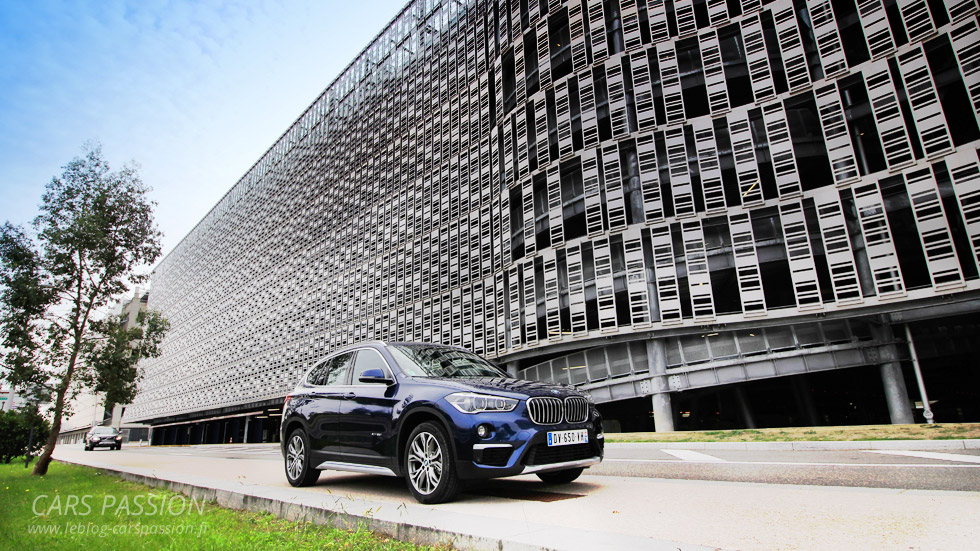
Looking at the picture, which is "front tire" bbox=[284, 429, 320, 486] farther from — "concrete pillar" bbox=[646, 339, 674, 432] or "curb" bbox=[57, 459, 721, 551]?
"concrete pillar" bbox=[646, 339, 674, 432]

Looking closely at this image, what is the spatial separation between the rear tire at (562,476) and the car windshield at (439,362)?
1271 mm

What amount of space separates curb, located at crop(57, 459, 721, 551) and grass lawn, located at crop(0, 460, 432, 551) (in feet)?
0.31

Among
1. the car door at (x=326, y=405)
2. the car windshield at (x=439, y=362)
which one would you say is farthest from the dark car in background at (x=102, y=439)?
the car windshield at (x=439, y=362)

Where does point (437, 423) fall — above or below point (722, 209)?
below

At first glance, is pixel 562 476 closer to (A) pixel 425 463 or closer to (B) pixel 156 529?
(A) pixel 425 463

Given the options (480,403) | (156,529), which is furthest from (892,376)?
(156,529)

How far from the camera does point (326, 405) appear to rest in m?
6.41

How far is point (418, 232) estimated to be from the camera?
47594 mm

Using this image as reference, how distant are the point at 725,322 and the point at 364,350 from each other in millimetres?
21352

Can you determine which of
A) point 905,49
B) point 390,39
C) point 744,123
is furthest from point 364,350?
point 390,39

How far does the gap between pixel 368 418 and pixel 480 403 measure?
1.59 meters

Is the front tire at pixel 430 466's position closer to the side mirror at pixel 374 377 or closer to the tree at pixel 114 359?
the side mirror at pixel 374 377

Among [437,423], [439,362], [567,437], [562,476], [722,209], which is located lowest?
[562,476]

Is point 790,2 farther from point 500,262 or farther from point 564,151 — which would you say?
point 500,262
